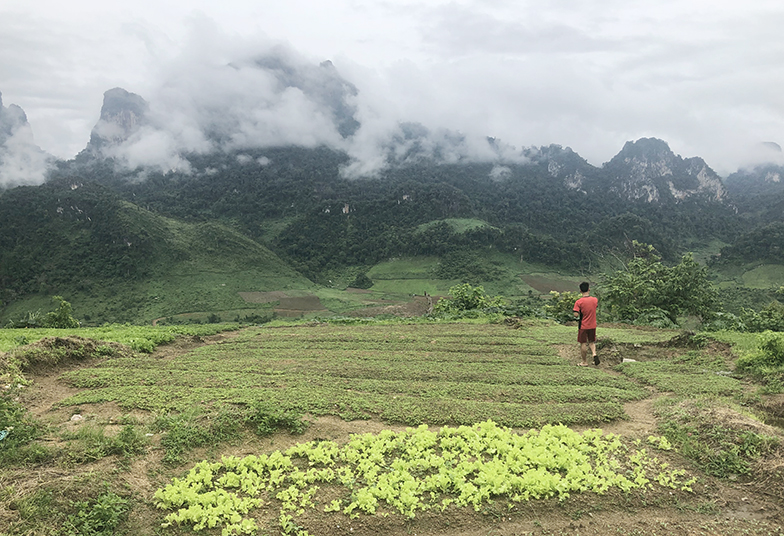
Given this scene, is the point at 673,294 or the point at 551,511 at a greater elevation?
the point at 673,294

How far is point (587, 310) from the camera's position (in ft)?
36.7

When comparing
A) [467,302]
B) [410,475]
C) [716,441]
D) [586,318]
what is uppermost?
[586,318]

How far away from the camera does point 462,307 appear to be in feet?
82.6

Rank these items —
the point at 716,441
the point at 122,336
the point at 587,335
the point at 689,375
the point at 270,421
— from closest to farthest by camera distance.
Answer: the point at 716,441 → the point at 270,421 → the point at 689,375 → the point at 587,335 → the point at 122,336

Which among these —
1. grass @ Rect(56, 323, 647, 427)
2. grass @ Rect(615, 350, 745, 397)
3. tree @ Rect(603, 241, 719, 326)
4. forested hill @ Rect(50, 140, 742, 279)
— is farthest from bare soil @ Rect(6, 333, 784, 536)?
forested hill @ Rect(50, 140, 742, 279)

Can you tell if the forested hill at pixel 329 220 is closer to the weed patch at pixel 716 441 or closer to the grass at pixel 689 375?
the grass at pixel 689 375

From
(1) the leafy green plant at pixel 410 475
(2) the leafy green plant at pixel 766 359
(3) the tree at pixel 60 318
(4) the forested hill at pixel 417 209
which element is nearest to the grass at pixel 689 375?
(2) the leafy green plant at pixel 766 359

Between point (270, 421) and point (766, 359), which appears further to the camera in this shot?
point (766, 359)

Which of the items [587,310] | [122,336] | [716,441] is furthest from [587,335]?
[122,336]

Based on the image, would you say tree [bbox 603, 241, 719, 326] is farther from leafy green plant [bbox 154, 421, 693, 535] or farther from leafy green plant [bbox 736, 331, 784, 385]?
leafy green plant [bbox 154, 421, 693, 535]

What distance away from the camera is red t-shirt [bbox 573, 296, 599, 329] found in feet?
36.6

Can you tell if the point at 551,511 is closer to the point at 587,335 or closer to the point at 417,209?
the point at 587,335

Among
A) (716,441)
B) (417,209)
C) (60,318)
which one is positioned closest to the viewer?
(716,441)

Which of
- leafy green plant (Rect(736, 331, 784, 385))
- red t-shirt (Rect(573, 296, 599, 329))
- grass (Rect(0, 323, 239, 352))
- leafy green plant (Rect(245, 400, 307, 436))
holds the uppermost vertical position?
red t-shirt (Rect(573, 296, 599, 329))
